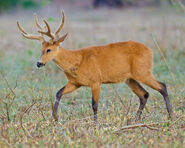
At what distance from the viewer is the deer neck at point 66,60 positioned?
6918mm

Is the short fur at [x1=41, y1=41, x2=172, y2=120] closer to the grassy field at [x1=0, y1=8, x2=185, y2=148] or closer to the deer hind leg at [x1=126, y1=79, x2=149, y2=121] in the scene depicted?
the deer hind leg at [x1=126, y1=79, x2=149, y2=121]

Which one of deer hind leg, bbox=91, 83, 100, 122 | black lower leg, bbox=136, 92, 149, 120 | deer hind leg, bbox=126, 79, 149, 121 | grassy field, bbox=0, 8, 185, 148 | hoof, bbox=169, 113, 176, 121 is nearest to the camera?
grassy field, bbox=0, 8, 185, 148

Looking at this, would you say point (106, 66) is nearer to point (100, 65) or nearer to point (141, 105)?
point (100, 65)

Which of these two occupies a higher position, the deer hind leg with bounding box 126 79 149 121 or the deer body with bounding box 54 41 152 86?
the deer body with bounding box 54 41 152 86

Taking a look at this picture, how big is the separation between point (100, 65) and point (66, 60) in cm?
63

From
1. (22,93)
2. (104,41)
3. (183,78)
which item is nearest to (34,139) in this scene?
(22,93)

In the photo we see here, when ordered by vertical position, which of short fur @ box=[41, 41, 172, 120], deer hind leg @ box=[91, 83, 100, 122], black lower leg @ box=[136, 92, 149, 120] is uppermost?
short fur @ box=[41, 41, 172, 120]

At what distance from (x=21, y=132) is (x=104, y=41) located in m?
10.1

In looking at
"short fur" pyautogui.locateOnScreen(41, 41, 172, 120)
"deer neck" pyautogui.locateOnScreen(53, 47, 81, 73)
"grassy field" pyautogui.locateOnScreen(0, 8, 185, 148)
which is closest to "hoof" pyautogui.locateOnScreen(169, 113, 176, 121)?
"grassy field" pyautogui.locateOnScreen(0, 8, 185, 148)

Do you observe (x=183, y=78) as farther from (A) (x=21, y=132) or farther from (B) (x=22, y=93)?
(A) (x=21, y=132)

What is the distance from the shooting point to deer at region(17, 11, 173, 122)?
6879mm

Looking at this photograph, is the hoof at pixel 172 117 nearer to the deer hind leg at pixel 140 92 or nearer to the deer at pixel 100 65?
the deer at pixel 100 65

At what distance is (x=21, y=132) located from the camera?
5.55m

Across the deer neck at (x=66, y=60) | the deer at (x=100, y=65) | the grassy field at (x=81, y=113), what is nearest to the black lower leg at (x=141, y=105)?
the deer at (x=100, y=65)
